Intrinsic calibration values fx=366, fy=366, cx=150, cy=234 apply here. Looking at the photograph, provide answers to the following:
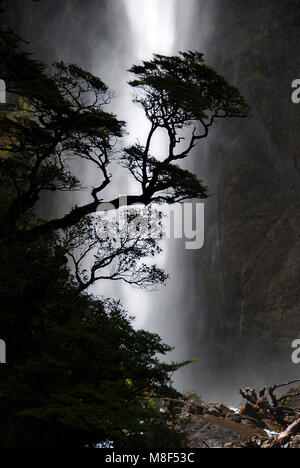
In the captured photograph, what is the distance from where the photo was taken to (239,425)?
25.0 ft

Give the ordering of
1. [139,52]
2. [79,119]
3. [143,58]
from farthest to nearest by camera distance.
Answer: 1. [139,52]
2. [143,58]
3. [79,119]

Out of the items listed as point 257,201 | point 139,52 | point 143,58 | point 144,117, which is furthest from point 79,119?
point 139,52

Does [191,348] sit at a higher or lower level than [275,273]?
lower

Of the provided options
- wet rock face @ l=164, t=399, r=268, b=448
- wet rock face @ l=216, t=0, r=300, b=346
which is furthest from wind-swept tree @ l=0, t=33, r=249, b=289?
wet rock face @ l=216, t=0, r=300, b=346

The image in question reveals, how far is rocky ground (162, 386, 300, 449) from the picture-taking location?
6387mm

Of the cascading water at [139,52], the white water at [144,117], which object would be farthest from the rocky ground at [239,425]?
the white water at [144,117]

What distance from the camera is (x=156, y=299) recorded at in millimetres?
29797

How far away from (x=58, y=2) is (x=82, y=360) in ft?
149

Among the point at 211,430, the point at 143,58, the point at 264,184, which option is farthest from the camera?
the point at 143,58

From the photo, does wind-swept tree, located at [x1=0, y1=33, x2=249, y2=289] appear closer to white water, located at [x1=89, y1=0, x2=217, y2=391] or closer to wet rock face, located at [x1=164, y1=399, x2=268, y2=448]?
wet rock face, located at [x1=164, y1=399, x2=268, y2=448]

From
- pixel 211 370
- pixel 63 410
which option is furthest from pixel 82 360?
pixel 211 370

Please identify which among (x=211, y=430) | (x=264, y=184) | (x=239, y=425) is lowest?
(x=239, y=425)

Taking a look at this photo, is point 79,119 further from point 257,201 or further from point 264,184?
point 264,184
